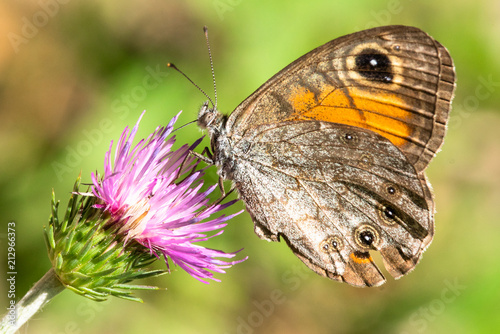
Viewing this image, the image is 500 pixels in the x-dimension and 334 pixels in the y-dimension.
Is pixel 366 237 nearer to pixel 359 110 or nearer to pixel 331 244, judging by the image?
pixel 331 244

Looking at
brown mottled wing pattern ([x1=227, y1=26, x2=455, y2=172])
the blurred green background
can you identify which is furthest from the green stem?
the blurred green background

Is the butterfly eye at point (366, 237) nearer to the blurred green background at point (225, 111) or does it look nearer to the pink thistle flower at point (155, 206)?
the pink thistle flower at point (155, 206)

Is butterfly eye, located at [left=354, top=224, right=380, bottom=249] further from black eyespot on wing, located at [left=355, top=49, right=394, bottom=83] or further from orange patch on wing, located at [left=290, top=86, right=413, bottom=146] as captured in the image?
black eyespot on wing, located at [left=355, top=49, right=394, bottom=83]

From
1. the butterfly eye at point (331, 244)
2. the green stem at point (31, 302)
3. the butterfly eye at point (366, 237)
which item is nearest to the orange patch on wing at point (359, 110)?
the butterfly eye at point (366, 237)

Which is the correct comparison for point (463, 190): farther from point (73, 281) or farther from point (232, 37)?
point (73, 281)

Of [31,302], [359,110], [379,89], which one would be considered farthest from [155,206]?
[379,89]

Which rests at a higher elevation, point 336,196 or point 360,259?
point 336,196
